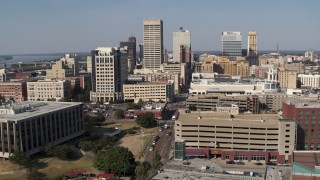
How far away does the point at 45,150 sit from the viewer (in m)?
46.4

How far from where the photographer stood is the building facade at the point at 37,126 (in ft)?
147

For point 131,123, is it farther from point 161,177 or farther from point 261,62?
Result: point 261,62

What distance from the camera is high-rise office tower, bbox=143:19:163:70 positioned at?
145 metres

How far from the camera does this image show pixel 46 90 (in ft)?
318

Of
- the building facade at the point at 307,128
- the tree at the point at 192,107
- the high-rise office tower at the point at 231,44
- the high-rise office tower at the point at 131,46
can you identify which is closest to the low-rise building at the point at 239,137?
the building facade at the point at 307,128

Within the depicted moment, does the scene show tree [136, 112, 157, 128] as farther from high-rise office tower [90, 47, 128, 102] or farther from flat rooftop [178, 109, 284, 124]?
high-rise office tower [90, 47, 128, 102]

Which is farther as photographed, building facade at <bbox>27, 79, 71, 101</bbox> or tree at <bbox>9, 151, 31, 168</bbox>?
building facade at <bbox>27, 79, 71, 101</bbox>

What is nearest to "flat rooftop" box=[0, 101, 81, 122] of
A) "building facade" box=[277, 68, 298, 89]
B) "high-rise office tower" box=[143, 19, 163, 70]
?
"building facade" box=[277, 68, 298, 89]

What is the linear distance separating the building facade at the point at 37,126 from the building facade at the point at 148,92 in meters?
35.8

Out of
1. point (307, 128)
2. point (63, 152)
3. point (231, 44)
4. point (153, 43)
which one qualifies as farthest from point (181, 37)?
point (63, 152)

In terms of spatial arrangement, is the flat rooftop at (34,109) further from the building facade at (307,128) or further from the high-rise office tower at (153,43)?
the high-rise office tower at (153,43)

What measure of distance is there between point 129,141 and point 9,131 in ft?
57.8

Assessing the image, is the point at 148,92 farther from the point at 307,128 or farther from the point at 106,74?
the point at 307,128

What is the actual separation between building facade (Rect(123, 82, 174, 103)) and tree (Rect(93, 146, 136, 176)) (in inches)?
2020
